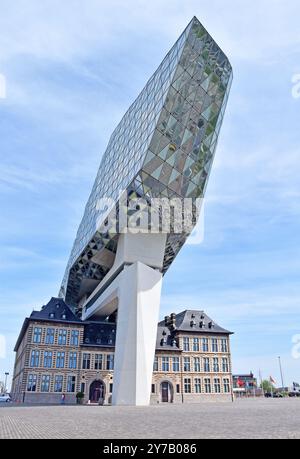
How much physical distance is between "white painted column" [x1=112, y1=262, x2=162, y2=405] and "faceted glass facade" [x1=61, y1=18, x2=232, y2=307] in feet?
27.3

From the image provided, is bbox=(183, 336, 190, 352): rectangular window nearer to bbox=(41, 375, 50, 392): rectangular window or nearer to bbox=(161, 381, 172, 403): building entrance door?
bbox=(161, 381, 172, 403): building entrance door

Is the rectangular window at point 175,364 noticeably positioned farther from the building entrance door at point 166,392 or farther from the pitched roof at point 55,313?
the pitched roof at point 55,313

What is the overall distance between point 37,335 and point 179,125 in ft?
118

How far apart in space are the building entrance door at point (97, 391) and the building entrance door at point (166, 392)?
10.9 meters

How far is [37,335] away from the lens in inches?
2160

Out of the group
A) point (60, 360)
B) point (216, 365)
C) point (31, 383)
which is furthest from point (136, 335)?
point (216, 365)

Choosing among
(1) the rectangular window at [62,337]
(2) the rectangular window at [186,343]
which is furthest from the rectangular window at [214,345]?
(1) the rectangular window at [62,337]

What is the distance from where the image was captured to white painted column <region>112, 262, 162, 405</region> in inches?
1454

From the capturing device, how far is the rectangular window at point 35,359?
176 feet

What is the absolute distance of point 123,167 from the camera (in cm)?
4731

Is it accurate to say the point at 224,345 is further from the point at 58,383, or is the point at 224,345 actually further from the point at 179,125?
the point at 179,125

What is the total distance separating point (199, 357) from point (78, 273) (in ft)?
86.7

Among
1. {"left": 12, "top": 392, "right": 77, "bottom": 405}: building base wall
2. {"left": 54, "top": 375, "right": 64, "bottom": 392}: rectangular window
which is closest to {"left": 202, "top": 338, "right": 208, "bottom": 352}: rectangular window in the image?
{"left": 12, "top": 392, "right": 77, "bottom": 405}: building base wall
